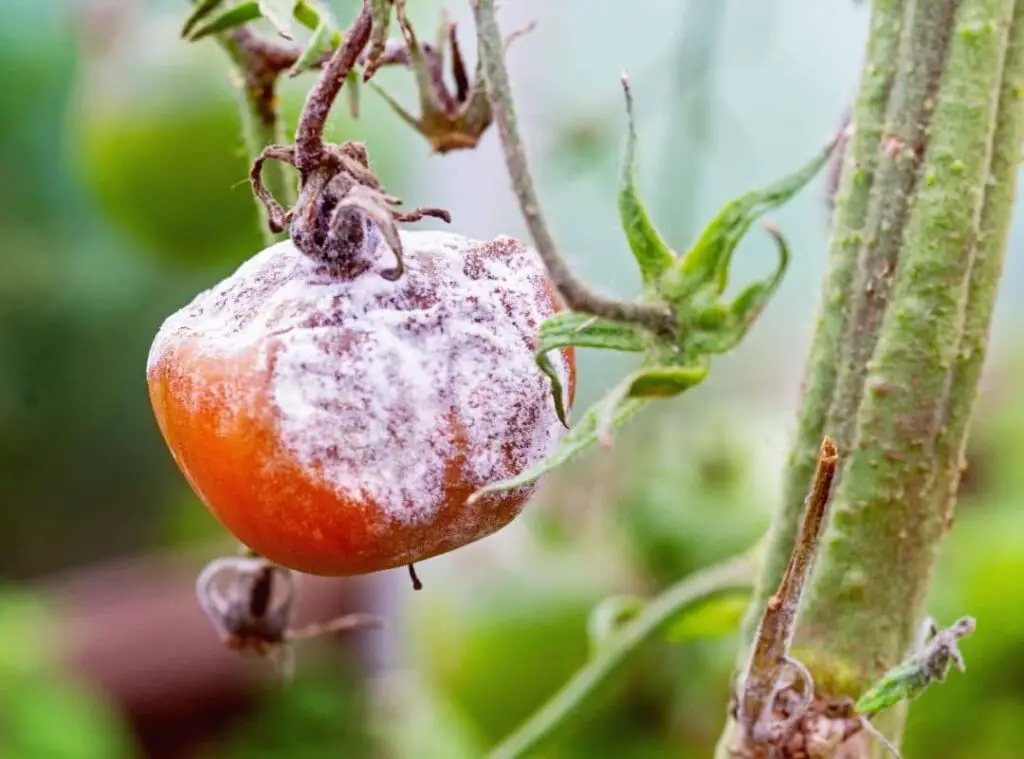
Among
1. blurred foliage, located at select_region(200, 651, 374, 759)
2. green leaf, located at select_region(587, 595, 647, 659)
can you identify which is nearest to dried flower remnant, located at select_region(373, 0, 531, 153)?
green leaf, located at select_region(587, 595, 647, 659)

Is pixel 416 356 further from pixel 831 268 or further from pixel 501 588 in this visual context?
pixel 501 588

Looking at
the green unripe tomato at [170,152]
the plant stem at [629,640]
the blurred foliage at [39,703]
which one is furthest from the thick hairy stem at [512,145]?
the blurred foliage at [39,703]

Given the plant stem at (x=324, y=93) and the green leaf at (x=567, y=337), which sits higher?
the plant stem at (x=324, y=93)

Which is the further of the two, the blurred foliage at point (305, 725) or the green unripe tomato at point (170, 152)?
the blurred foliage at point (305, 725)

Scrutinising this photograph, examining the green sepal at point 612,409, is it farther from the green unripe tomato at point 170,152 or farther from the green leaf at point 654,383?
the green unripe tomato at point 170,152

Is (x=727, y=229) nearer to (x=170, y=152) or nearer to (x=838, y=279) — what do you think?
(x=838, y=279)

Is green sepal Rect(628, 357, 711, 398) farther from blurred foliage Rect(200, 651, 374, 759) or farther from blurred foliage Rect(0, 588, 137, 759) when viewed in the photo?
blurred foliage Rect(200, 651, 374, 759)
